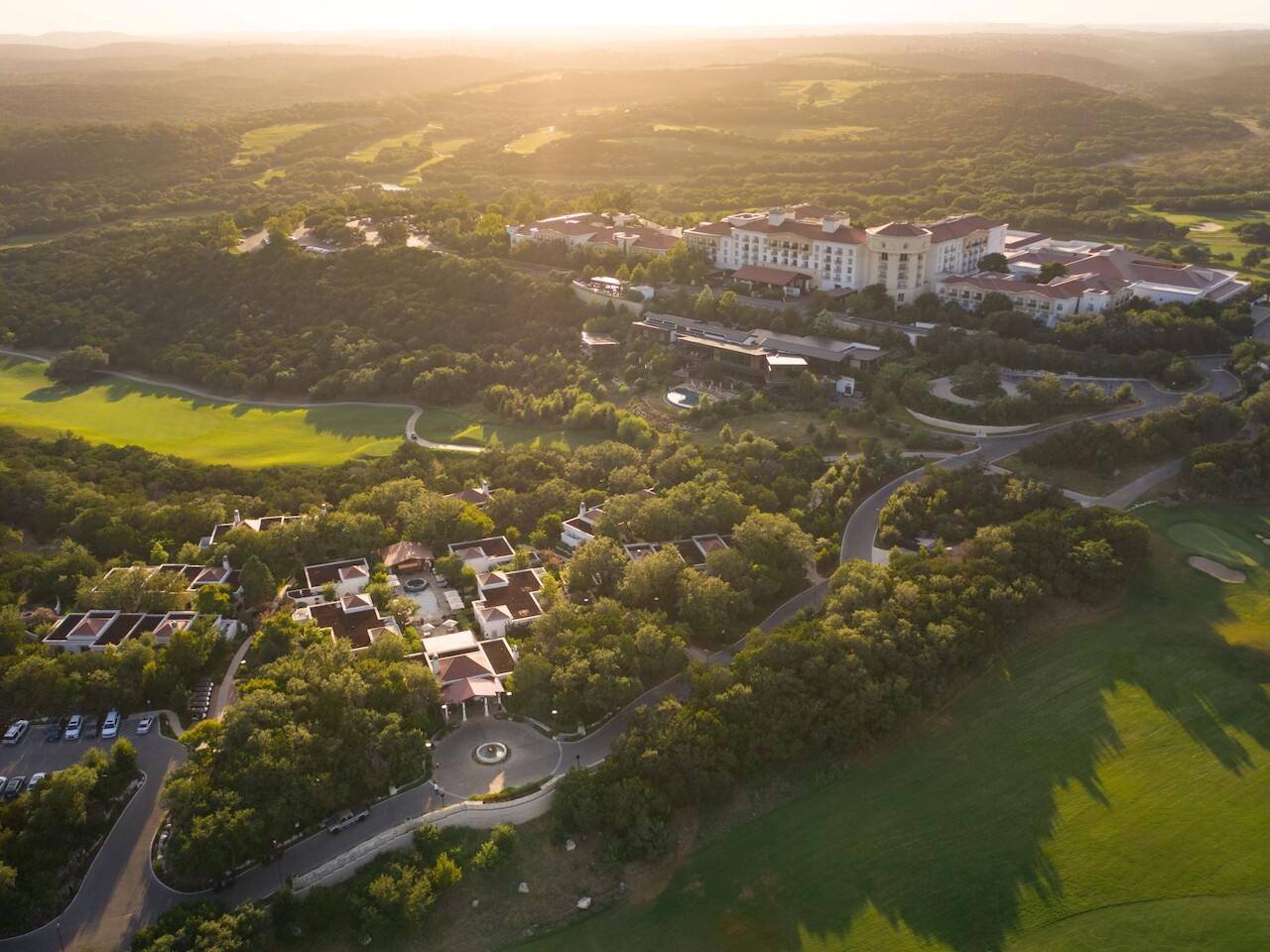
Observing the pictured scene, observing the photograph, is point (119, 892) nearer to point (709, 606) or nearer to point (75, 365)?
point (709, 606)

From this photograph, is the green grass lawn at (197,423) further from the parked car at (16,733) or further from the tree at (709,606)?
the tree at (709,606)

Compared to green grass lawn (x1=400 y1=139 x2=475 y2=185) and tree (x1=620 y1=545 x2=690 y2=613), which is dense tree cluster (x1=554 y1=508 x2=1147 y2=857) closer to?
tree (x1=620 y1=545 x2=690 y2=613)

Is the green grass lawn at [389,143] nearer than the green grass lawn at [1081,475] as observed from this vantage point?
No

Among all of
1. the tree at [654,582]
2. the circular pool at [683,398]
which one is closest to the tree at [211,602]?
the tree at [654,582]

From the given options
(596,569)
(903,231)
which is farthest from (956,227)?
(596,569)

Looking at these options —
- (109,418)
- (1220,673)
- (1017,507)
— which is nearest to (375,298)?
(109,418)

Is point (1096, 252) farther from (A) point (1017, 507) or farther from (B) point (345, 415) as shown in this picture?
(B) point (345, 415)

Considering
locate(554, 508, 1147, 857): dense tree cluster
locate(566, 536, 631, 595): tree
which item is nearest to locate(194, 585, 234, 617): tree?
locate(566, 536, 631, 595): tree
